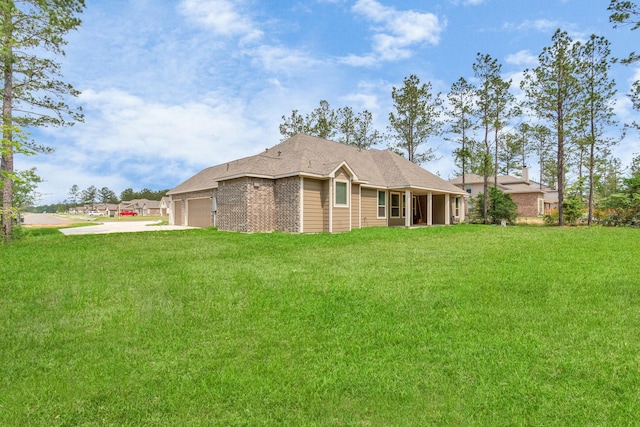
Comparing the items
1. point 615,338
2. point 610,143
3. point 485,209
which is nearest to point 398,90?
point 485,209

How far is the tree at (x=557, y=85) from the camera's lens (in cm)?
2170

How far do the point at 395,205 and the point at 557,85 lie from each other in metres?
13.4

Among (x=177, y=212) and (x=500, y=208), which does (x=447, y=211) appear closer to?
(x=500, y=208)

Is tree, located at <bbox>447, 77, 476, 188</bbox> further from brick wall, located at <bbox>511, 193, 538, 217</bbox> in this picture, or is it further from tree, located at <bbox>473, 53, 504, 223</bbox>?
brick wall, located at <bbox>511, 193, 538, 217</bbox>

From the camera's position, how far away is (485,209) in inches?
1020

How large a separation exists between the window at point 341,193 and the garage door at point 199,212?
912 centimetres

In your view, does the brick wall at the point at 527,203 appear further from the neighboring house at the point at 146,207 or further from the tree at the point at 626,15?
the neighboring house at the point at 146,207

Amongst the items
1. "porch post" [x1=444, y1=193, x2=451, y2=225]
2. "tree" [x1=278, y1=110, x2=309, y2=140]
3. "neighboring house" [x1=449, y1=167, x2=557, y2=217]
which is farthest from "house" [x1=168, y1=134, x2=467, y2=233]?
"neighboring house" [x1=449, y1=167, x2=557, y2=217]

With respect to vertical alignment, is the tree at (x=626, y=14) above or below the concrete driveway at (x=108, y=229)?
above

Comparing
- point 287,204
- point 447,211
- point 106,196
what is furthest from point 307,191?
point 106,196

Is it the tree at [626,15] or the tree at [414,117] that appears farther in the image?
the tree at [414,117]

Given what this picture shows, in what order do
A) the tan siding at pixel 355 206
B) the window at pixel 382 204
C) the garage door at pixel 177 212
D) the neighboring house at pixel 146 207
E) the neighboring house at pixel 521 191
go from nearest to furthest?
the tan siding at pixel 355 206 < the window at pixel 382 204 < the garage door at pixel 177 212 < the neighboring house at pixel 521 191 < the neighboring house at pixel 146 207

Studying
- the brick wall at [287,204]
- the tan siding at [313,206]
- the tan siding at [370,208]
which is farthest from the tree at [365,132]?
the brick wall at [287,204]

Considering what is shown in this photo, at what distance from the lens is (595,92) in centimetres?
2225
